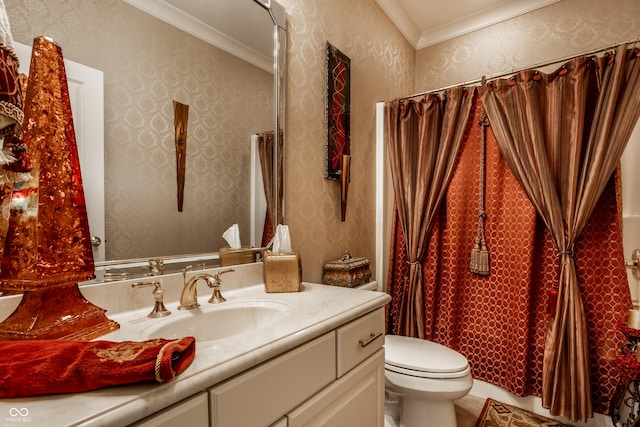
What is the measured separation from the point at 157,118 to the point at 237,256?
60 centimetres

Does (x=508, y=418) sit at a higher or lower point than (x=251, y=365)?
lower

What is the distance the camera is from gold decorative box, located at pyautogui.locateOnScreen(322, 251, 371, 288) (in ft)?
5.70

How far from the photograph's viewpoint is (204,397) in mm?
616

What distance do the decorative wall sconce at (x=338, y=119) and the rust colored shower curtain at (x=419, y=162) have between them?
46 centimetres

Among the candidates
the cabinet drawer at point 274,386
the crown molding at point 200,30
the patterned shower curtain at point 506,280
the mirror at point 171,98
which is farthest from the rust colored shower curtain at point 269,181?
the patterned shower curtain at point 506,280

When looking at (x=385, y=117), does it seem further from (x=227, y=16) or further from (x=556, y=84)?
(x=227, y=16)

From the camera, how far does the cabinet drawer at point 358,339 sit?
990 millimetres

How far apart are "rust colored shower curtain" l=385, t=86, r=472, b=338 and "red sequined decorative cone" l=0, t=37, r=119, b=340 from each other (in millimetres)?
1784

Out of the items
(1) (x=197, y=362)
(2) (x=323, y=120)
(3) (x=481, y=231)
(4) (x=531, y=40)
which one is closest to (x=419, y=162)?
(3) (x=481, y=231)

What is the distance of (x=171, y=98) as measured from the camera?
3.78ft

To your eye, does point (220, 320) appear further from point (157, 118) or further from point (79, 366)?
point (157, 118)

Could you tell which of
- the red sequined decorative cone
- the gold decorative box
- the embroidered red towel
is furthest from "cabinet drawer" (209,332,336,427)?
the gold decorative box

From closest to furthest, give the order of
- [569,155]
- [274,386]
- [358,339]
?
[274,386] < [358,339] < [569,155]

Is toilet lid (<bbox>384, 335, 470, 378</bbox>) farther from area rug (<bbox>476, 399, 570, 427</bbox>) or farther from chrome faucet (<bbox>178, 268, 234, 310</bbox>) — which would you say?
chrome faucet (<bbox>178, 268, 234, 310</bbox>)
